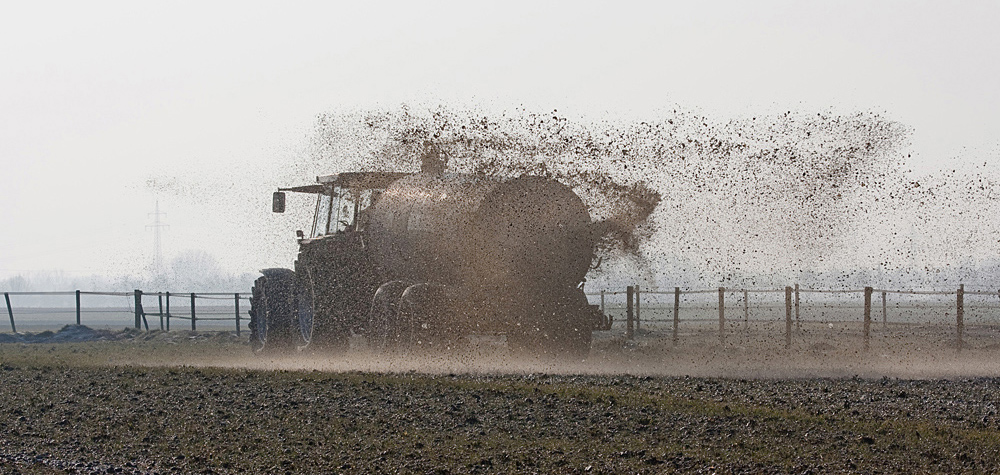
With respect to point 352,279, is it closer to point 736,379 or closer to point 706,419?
point 736,379

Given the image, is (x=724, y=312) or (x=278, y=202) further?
(x=724, y=312)

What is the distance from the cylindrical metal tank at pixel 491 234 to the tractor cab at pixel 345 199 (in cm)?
123

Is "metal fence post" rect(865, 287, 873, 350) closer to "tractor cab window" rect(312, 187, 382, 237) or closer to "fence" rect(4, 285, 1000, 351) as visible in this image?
"fence" rect(4, 285, 1000, 351)

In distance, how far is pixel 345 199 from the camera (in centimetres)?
2098

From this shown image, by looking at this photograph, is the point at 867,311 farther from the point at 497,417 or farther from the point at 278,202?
the point at 497,417

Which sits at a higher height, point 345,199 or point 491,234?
point 345,199

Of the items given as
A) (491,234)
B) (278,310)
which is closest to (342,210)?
(278,310)

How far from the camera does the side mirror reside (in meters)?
21.1

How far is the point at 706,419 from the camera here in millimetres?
11336

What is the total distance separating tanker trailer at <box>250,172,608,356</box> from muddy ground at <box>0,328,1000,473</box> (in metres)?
0.61

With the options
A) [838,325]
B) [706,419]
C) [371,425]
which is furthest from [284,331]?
[838,325]

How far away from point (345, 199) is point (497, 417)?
9.89 metres

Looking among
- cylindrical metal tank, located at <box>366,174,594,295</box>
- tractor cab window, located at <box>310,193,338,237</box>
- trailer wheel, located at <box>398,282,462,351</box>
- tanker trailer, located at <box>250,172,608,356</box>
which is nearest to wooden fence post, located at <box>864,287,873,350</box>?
tanker trailer, located at <box>250,172,608,356</box>

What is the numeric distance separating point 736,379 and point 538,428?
544 centimetres
